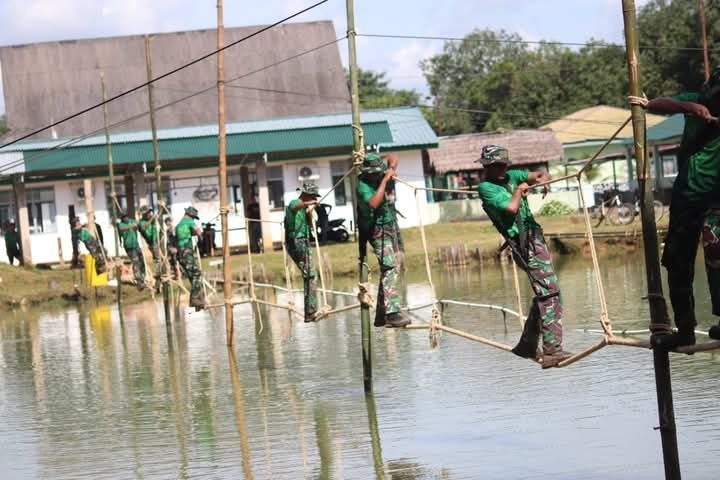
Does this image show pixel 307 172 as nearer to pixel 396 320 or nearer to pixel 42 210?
pixel 42 210

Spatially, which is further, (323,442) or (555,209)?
(555,209)

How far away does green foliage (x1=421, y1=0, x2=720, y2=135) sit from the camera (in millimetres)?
60094

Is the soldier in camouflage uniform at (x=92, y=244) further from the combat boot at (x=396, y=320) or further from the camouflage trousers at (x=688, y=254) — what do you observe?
the camouflage trousers at (x=688, y=254)

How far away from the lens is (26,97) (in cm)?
4166

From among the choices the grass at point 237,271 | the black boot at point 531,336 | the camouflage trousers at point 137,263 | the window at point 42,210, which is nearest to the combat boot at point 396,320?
the black boot at point 531,336

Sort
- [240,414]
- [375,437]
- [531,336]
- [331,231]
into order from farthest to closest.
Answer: [331,231] < [240,414] < [375,437] < [531,336]

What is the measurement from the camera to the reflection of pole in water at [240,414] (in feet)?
36.6

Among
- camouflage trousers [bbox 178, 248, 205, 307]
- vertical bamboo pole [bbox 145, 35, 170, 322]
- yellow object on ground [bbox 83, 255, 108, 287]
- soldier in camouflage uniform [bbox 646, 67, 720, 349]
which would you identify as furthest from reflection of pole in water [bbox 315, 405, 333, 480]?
yellow object on ground [bbox 83, 255, 108, 287]

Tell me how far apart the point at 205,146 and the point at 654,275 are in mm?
30239

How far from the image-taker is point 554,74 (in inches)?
2832

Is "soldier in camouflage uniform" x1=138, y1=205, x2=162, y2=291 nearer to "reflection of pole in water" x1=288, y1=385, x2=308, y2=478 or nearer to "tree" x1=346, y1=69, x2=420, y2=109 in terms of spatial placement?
"reflection of pole in water" x1=288, y1=385, x2=308, y2=478

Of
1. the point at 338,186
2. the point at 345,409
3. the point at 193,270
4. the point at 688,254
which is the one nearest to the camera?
the point at 688,254

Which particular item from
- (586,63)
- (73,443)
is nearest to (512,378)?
(73,443)

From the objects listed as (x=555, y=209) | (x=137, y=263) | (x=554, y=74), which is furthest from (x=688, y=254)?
(x=554, y=74)
